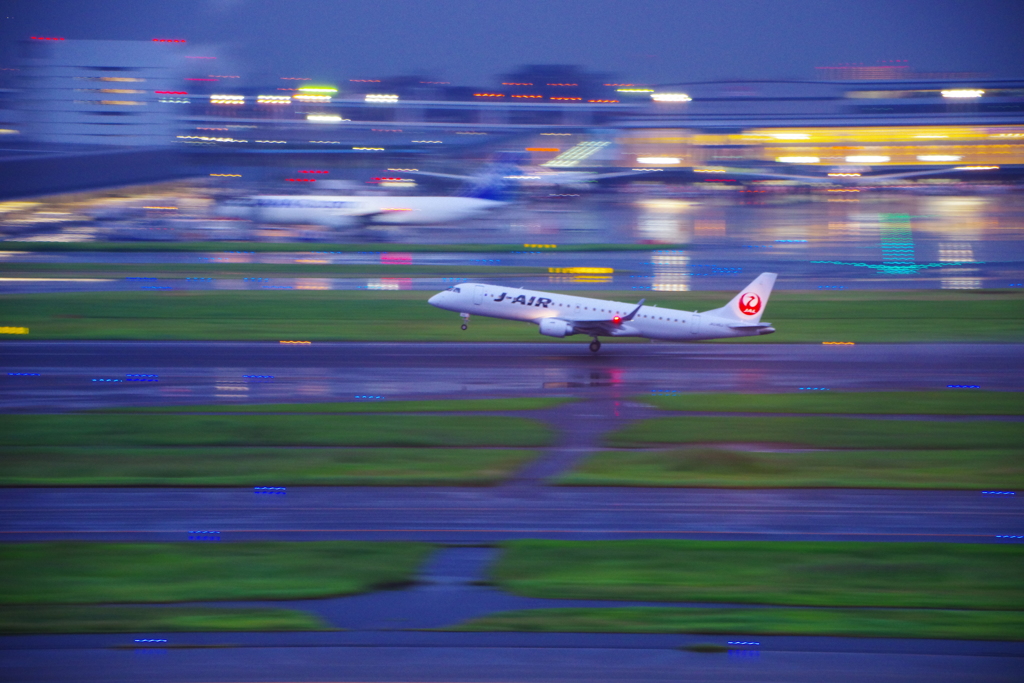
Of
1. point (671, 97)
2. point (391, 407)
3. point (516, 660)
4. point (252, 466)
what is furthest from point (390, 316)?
point (671, 97)

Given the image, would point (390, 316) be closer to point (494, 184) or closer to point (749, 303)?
point (749, 303)

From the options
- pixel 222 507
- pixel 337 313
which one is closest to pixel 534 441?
pixel 222 507

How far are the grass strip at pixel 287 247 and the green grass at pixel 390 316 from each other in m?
24.2

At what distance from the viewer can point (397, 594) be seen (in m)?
17.2

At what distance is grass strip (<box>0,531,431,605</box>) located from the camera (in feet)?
55.5

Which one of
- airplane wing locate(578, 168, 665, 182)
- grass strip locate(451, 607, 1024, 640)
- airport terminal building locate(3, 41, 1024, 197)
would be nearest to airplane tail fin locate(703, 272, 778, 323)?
grass strip locate(451, 607, 1024, 640)

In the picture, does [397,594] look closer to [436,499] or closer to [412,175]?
[436,499]

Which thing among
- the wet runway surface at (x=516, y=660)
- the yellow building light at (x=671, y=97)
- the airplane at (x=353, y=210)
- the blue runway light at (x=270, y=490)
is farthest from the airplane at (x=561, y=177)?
the wet runway surface at (x=516, y=660)

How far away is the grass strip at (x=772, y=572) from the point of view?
1714cm

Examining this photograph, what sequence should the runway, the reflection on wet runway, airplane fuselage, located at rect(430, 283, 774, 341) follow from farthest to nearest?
the reflection on wet runway → airplane fuselage, located at rect(430, 283, 774, 341) → the runway

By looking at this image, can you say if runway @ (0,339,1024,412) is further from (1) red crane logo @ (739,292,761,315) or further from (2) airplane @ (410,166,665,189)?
(2) airplane @ (410,166,665,189)

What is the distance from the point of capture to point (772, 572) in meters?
18.2

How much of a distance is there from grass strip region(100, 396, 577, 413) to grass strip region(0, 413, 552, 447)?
75 cm

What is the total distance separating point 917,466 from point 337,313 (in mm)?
34045
